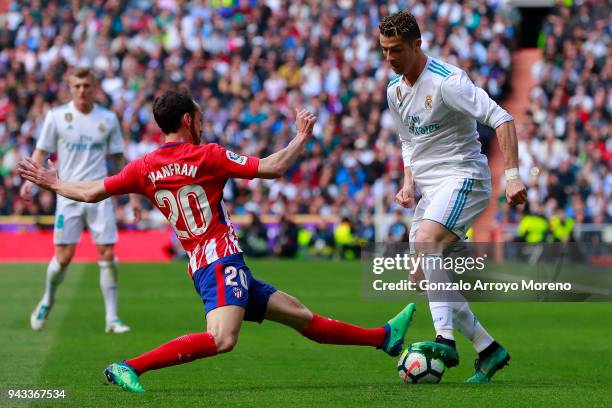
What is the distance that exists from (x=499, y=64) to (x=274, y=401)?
2511 centimetres

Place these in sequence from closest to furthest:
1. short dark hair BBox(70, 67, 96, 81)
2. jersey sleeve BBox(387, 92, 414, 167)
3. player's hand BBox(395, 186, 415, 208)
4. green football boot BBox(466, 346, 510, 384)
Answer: green football boot BBox(466, 346, 510, 384) < jersey sleeve BBox(387, 92, 414, 167) < player's hand BBox(395, 186, 415, 208) < short dark hair BBox(70, 67, 96, 81)

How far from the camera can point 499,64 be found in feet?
104

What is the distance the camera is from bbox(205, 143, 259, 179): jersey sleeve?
25.3 ft

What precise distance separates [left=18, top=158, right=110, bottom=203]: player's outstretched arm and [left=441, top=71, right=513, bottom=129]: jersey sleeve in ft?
7.71

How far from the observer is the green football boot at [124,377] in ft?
25.0

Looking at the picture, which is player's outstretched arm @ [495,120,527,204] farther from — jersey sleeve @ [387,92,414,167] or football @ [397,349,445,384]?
football @ [397,349,445,384]

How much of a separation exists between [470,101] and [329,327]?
1.78m

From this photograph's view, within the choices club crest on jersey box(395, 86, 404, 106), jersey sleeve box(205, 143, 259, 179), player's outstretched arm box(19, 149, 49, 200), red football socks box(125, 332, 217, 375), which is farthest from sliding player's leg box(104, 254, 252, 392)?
player's outstretched arm box(19, 149, 49, 200)

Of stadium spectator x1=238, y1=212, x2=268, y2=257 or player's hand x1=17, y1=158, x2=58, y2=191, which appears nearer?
player's hand x1=17, y1=158, x2=58, y2=191

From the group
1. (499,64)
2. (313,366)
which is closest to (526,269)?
(499,64)

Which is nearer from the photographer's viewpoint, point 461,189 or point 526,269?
point 461,189

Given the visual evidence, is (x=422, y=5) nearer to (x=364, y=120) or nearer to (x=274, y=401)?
(x=364, y=120)

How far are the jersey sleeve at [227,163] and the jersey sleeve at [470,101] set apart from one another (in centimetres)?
143

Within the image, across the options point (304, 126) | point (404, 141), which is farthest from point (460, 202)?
point (304, 126)
